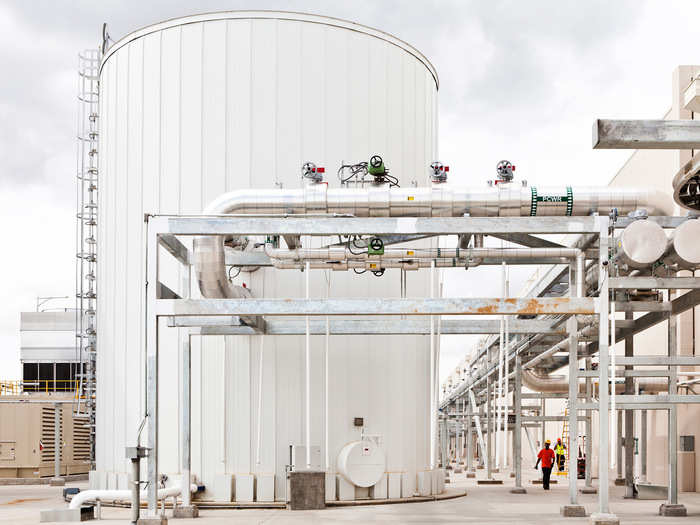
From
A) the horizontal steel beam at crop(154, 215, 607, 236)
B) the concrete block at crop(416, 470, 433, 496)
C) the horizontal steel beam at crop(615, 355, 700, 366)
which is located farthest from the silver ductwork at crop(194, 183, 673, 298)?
the concrete block at crop(416, 470, 433, 496)

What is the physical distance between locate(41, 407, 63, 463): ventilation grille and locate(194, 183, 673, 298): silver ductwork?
21.0 m

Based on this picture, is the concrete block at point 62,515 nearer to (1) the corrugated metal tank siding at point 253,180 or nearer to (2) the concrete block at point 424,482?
(1) the corrugated metal tank siding at point 253,180

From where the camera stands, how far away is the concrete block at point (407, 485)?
2125 cm

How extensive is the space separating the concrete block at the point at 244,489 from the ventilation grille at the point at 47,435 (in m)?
17.6

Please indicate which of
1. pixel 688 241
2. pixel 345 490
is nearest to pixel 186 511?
pixel 345 490

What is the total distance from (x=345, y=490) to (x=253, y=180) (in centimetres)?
694

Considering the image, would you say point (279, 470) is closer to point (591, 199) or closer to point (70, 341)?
point (591, 199)

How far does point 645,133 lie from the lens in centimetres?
1079

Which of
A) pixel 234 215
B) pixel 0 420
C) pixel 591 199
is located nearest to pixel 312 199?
pixel 234 215

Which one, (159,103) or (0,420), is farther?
(0,420)

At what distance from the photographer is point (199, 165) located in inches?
834

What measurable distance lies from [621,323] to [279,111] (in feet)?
28.4

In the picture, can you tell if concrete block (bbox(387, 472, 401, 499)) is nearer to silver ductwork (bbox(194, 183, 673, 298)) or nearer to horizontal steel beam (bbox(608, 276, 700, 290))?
silver ductwork (bbox(194, 183, 673, 298))

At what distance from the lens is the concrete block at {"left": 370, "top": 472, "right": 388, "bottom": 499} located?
20.7m
